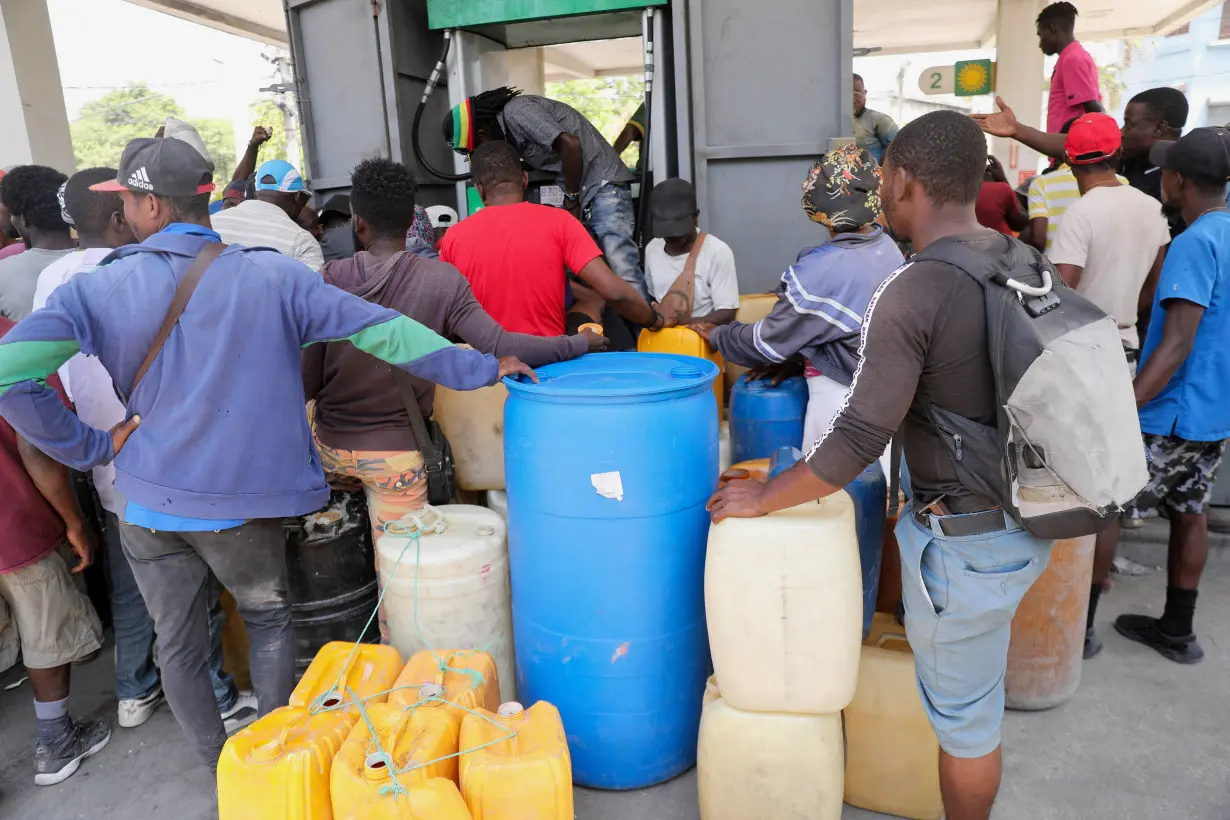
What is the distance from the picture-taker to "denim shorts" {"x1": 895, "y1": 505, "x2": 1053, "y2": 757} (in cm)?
201

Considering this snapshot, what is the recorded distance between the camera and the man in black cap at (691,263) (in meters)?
3.99

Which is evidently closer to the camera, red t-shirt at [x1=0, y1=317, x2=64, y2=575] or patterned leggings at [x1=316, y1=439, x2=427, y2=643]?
red t-shirt at [x1=0, y1=317, x2=64, y2=575]

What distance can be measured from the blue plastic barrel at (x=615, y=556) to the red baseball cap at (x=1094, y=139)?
2088 millimetres

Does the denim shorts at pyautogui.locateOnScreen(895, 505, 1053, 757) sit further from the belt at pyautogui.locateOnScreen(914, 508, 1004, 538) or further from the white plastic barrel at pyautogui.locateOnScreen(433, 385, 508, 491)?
the white plastic barrel at pyautogui.locateOnScreen(433, 385, 508, 491)

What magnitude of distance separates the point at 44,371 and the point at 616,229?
9.45 ft

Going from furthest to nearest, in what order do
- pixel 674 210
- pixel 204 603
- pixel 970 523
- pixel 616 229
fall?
pixel 616 229 < pixel 674 210 < pixel 204 603 < pixel 970 523

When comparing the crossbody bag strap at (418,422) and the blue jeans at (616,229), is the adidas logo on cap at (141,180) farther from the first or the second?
the blue jeans at (616,229)

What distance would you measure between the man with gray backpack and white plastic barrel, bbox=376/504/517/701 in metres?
1.06

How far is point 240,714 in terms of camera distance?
324 cm

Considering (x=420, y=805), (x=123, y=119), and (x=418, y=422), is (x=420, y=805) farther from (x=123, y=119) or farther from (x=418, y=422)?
(x=123, y=119)

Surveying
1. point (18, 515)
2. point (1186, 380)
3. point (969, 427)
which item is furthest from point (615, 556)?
point (1186, 380)

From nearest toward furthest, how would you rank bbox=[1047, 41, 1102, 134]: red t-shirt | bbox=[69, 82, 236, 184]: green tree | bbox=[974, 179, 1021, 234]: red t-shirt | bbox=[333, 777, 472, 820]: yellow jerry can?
1. bbox=[333, 777, 472, 820]: yellow jerry can
2. bbox=[1047, 41, 1102, 134]: red t-shirt
3. bbox=[974, 179, 1021, 234]: red t-shirt
4. bbox=[69, 82, 236, 184]: green tree

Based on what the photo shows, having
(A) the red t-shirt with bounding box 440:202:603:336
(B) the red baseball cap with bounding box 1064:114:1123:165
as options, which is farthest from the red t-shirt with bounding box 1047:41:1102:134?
(A) the red t-shirt with bounding box 440:202:603:336

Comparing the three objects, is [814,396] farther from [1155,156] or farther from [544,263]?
[1155,156]
